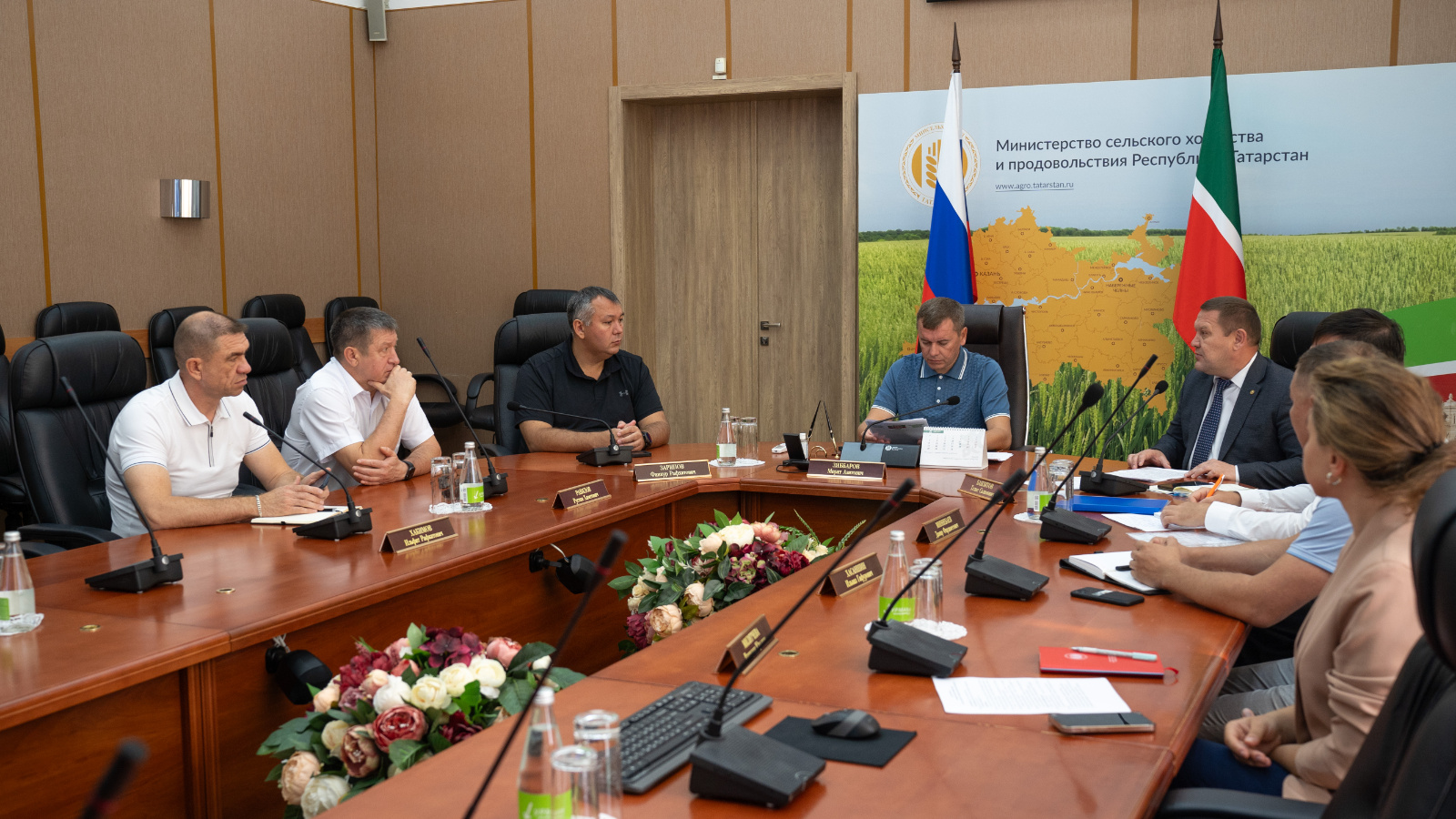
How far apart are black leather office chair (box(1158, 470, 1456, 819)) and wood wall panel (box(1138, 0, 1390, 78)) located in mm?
4192

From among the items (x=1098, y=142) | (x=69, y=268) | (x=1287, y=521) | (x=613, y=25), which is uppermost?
(x=613, y=25)

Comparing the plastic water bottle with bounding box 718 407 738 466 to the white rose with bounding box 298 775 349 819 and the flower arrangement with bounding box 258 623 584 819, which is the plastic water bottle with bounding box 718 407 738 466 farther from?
the white rose with bounding box 298 775 349 819

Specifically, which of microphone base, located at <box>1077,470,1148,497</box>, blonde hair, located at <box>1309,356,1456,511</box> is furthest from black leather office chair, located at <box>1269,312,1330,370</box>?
blonde hair, located at <box>1309,356,1456,511</box>

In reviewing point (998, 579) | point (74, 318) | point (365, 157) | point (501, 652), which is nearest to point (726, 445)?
point (998, 579)

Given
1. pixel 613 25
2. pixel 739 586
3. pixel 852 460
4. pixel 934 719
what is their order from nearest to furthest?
pixel 934 719, pixel 739 586, pixel 852 460, pixel 613 25

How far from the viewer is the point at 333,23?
605cm

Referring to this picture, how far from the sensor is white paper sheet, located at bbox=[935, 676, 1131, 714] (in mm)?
1523

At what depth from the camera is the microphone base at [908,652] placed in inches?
64.4

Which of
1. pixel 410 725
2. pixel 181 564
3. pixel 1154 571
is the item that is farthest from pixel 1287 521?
pixel 181 564

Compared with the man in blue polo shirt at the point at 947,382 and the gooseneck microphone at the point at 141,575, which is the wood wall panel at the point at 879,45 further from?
the gooseneck microphone at the point at 141,575

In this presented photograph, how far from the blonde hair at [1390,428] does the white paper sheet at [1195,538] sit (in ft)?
2.96

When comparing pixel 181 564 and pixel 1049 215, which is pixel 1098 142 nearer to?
Answer: pixel 1049 215

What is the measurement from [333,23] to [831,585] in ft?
16.9

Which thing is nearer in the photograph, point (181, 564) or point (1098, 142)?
point (181, 564)
